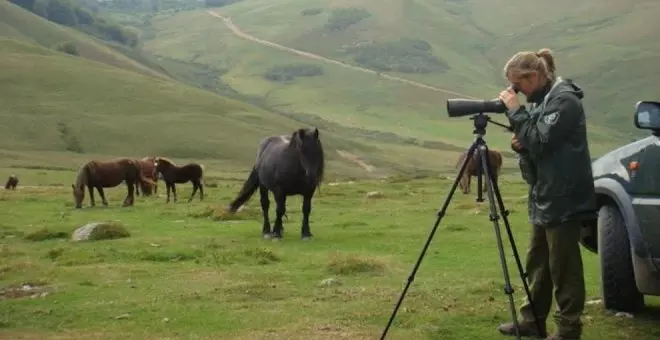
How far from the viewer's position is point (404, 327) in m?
9.57

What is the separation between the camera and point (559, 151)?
7930 millimetres

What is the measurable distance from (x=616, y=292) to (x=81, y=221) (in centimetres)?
1872

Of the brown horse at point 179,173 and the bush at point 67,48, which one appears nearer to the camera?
the brown horse at point 179,173

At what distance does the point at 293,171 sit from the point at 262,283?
7504mm

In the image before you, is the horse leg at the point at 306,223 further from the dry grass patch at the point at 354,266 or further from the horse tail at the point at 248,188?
the dry grass patch at the point at 354,266

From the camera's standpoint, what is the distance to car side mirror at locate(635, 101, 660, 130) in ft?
28.5

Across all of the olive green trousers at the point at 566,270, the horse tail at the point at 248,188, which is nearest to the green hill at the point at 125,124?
the horse tail at the point at 248,188

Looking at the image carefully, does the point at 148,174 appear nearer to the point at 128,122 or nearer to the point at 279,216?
the point at 279,216

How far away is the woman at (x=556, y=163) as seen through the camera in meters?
7.85

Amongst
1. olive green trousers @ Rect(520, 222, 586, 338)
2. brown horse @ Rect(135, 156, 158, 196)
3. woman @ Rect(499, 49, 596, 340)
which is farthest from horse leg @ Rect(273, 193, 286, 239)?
brown horse @ Rect(135, 156, 158, 196)

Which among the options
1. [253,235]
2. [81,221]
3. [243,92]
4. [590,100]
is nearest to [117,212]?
[81,221]

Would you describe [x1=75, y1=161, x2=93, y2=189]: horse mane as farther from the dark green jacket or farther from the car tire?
the dark green jacket

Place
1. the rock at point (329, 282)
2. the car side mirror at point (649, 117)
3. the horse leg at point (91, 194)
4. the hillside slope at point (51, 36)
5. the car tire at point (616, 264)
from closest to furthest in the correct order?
1. the car side mirror at point (649, 117)
2. the car tire at point (616, 264)
3. the rock at point (329, 282)
4. the horse leg at point (91, 194)
5. the hillside slope at point (51, 36)

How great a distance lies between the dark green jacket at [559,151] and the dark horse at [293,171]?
11629 mm
